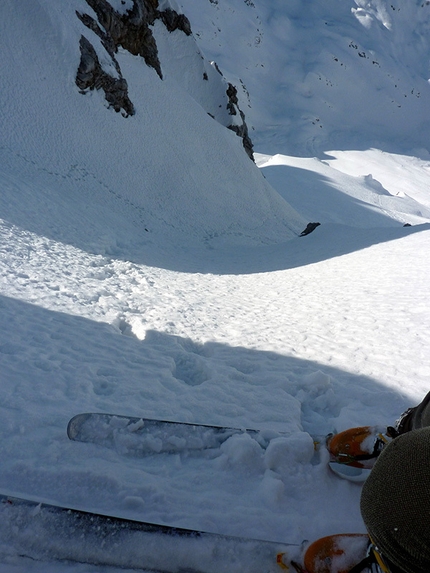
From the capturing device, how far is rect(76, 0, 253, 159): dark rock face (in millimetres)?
13945

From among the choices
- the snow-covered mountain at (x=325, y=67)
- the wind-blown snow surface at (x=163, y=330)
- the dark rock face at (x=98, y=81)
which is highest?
the snow-covered mountain at (x=325, y=67)

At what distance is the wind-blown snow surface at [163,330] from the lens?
2.31 metres

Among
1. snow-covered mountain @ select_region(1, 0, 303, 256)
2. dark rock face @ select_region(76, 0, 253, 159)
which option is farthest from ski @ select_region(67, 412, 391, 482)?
dark rock face @ select_region(76, 0, 253, 159)

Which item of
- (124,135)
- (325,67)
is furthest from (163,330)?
(325,67)

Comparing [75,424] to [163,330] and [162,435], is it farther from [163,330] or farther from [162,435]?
[163,330]

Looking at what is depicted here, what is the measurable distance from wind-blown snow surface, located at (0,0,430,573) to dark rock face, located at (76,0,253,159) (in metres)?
0.56

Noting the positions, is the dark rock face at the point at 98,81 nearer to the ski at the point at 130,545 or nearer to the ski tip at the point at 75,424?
the ski tip at the point at 75,424

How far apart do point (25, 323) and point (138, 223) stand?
26.6ft

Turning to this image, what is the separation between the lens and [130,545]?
181cm

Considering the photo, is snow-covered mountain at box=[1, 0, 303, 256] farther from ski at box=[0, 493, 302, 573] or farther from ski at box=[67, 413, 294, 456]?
ski at box=[0, 493, 302, 573]

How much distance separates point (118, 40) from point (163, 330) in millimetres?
16846

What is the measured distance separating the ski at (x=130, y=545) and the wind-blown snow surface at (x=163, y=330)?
78 mm

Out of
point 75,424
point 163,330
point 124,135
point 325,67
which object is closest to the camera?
point 75,424

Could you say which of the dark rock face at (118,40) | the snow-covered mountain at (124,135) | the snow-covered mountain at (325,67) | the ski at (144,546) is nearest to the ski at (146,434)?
the ski at (144,546)
